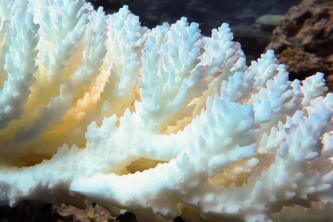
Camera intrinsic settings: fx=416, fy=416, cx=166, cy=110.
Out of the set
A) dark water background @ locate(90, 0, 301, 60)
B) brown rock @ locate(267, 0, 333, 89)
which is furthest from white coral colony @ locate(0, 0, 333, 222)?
dark water background @ locate(90, 0, 301, 60)

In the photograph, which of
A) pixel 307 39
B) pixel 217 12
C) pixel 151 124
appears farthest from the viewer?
pixel 217 12

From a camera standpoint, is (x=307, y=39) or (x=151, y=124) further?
(x=307, y=39)

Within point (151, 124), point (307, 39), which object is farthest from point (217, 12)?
point (151, 124)

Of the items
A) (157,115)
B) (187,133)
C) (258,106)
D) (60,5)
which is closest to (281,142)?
(258,106)

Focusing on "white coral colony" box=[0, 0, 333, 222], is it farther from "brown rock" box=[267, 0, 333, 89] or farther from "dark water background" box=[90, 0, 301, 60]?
"dark water background" box=[90, 0, 301, 60]

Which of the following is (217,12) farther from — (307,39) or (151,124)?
(151,124)

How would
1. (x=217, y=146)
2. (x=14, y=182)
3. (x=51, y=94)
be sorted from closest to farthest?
(x=217, y=146)
(x=14, y=182)
(x=51, y=94)

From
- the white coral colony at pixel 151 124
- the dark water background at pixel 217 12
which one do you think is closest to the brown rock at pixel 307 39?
the white coral colony at pixel 151 124

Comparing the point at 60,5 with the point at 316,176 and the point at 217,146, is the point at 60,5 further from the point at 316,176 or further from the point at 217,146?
the point at 316,176
